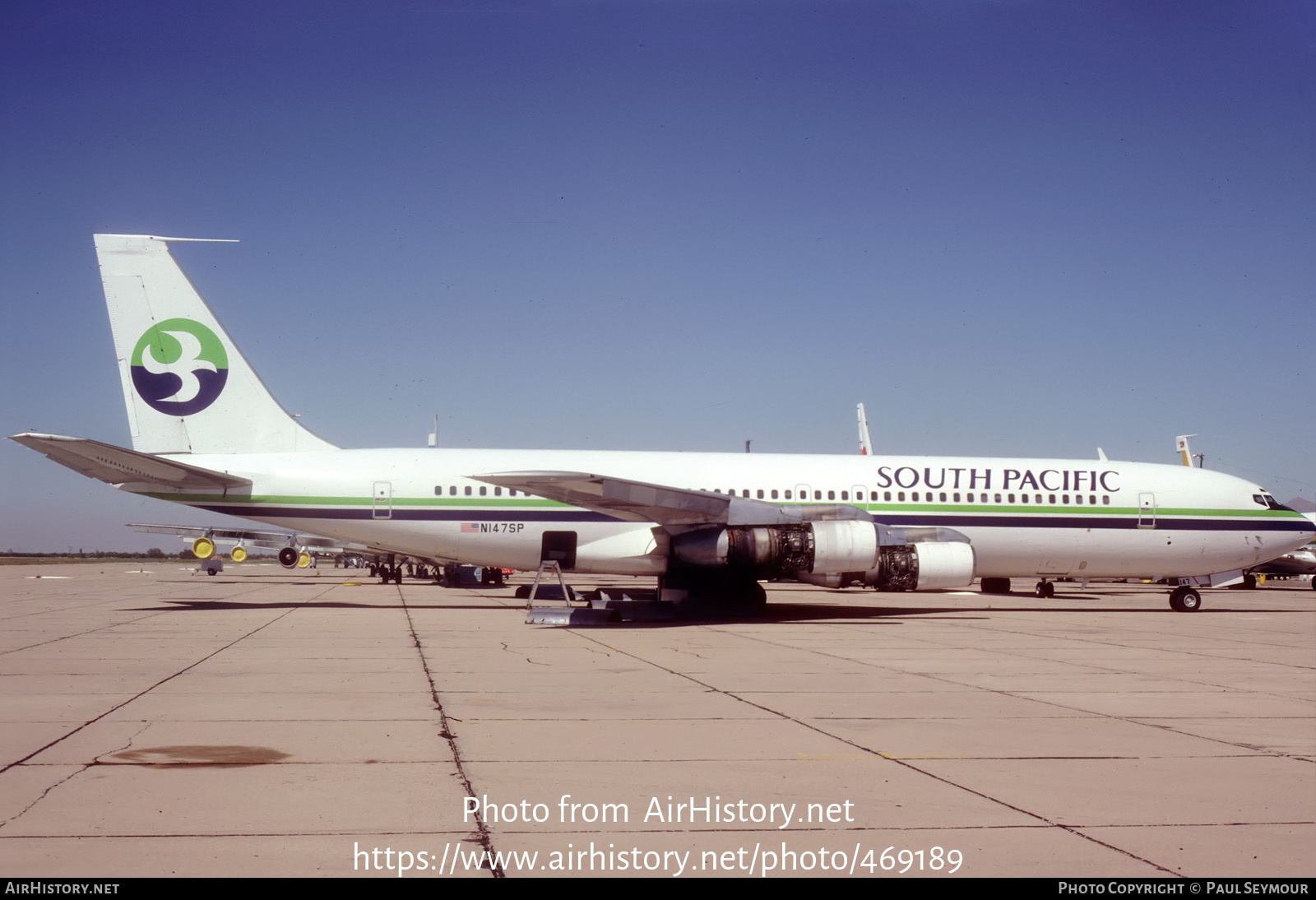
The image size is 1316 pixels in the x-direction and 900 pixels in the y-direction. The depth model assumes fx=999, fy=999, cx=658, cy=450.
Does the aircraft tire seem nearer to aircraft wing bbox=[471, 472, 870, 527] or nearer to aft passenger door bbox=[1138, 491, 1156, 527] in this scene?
aft passenger door bbox=[1138, 491, 1156, 527]

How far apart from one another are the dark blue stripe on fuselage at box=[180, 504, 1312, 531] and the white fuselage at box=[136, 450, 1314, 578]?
26mm

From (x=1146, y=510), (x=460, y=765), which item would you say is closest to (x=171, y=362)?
(x=460, y=765)

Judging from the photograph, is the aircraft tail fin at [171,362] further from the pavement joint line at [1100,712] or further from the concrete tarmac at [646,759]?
the pavement joint line at [1100,712]

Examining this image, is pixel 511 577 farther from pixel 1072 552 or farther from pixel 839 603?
pixel 1072 552

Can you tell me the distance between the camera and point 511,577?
48250 millimetres

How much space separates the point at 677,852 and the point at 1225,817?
2782mm

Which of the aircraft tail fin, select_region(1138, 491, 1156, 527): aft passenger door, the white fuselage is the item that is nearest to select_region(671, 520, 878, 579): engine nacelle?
the white fuselage

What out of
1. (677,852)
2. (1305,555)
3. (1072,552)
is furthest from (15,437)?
(1305,555)

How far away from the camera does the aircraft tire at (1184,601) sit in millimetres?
22766

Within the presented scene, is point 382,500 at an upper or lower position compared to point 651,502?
upper

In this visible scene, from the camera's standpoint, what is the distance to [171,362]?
1994cm

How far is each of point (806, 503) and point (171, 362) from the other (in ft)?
43.0

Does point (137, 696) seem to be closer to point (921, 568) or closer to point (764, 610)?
point (921, 568)

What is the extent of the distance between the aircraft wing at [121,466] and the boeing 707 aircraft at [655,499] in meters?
0.04
